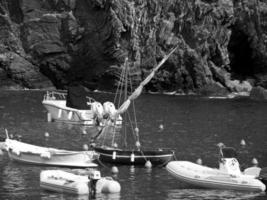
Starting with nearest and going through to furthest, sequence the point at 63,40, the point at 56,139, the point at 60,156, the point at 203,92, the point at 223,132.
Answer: the point at 60,156 < the point at 56,139 < the point at 223,132 < the point at 203,92 < the point at 63,40

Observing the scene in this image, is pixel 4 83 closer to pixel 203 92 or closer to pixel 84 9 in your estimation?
pixel 84 9

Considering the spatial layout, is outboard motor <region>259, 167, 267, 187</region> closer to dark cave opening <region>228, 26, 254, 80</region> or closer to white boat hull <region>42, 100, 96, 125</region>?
white boat hull <region>42, 100, 96, 125</region>

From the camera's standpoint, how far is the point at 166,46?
119m

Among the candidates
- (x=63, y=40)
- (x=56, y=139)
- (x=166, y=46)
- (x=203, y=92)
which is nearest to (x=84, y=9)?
(x=63, y=40)

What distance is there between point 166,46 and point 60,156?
262 ft

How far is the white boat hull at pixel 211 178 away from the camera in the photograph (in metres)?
34.8

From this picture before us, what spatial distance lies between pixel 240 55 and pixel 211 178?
96997 mm

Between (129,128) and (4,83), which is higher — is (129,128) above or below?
below

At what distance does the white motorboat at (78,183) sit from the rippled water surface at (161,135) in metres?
0.44

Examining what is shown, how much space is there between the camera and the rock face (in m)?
116

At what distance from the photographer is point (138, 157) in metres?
42.0

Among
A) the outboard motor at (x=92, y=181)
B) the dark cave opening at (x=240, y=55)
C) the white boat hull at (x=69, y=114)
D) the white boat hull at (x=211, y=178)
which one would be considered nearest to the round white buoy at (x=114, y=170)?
the white boat hull at (x=211, y=178)

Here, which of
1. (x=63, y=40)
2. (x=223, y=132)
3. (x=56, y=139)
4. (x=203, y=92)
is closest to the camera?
(x=56, y=139)

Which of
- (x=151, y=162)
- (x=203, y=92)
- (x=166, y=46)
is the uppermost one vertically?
(x=166, y=46)
